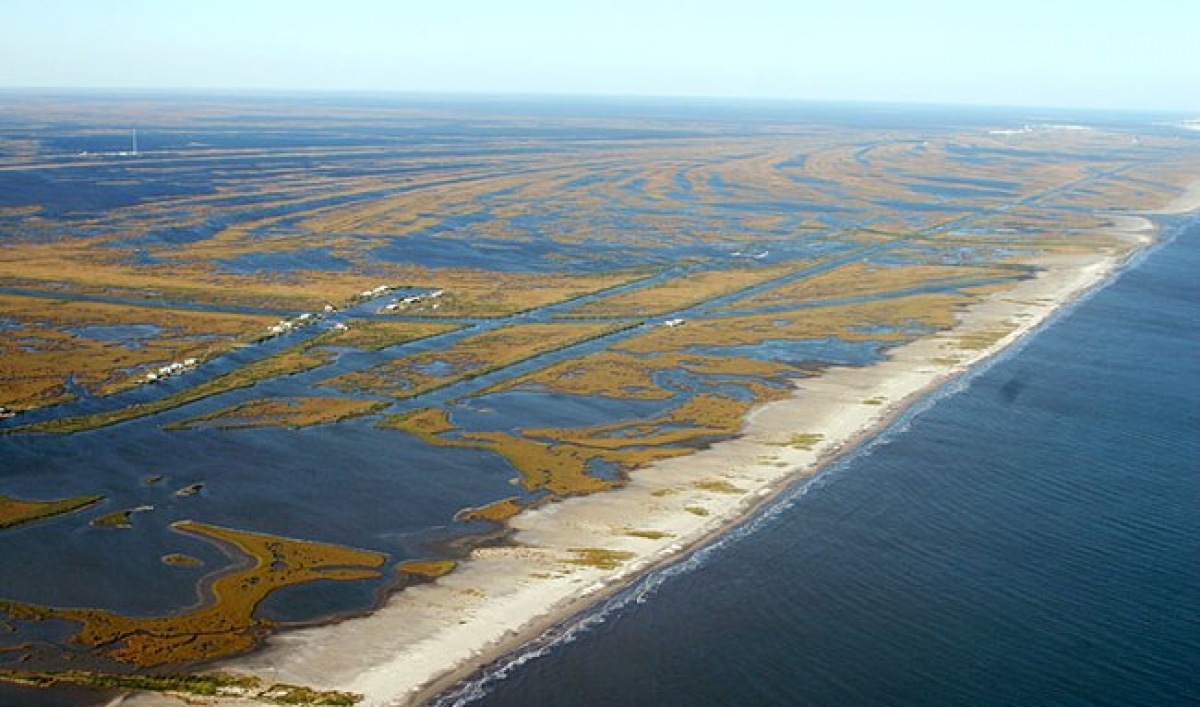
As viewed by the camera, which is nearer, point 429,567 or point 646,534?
point 429,567

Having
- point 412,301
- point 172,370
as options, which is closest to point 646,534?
point 172,370

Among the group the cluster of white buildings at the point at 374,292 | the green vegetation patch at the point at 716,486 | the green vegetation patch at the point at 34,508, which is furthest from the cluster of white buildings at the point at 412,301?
the green vegetation patch at the point at 716,486

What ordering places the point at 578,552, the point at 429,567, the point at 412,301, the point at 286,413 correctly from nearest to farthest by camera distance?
the point at 429,567
the point at 578,552
the point at 286,413
the point at 412,301

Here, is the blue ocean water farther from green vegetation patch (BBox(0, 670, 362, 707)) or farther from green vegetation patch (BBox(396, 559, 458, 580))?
green vegetation patch (BBox(396, 559, 458, 580))

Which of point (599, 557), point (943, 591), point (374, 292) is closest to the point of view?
point (943, 591)

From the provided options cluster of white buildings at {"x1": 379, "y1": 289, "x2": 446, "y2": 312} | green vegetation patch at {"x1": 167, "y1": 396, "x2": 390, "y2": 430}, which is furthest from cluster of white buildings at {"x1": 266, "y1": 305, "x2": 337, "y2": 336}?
green vegetation patch at {"x1": 167, "y1": 396, "x2": 390, "y2": 430}

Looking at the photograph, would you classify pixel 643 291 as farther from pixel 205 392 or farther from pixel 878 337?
pixel 205 392

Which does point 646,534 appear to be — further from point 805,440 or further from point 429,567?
point 805,440

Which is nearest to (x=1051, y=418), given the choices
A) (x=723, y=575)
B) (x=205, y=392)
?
(x=723, y=575)
